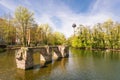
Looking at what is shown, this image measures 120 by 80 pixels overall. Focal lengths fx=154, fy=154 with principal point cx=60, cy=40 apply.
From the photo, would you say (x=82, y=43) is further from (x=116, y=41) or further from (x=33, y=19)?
(x=33, y=19)

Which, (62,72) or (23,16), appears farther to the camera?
(23,16)

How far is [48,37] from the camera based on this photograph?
95125mm

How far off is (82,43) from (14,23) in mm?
47844

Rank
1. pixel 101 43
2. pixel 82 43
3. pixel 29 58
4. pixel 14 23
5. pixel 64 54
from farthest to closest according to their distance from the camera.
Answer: pixel 82 43
pixel 101 43
pixel 14 23
pixel 64 54
pixel 29 58

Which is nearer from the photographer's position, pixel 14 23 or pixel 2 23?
pixel 14 23

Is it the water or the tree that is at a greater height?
the tree

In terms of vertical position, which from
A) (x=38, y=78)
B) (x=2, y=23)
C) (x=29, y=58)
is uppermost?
(x=2, y=23)

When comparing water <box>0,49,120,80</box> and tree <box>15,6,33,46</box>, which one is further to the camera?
tree <box>15,6,33,46</box>

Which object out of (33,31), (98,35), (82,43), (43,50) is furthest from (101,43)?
(43,50)

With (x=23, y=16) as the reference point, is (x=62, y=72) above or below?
below

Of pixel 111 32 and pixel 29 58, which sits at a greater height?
pixel 111 32

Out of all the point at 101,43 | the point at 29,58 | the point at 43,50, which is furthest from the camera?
the point at 101,43

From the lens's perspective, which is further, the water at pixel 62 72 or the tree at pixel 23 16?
the tree at pixel 23 16

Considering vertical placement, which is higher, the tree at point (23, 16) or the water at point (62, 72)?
the tree at point (23, 16)
